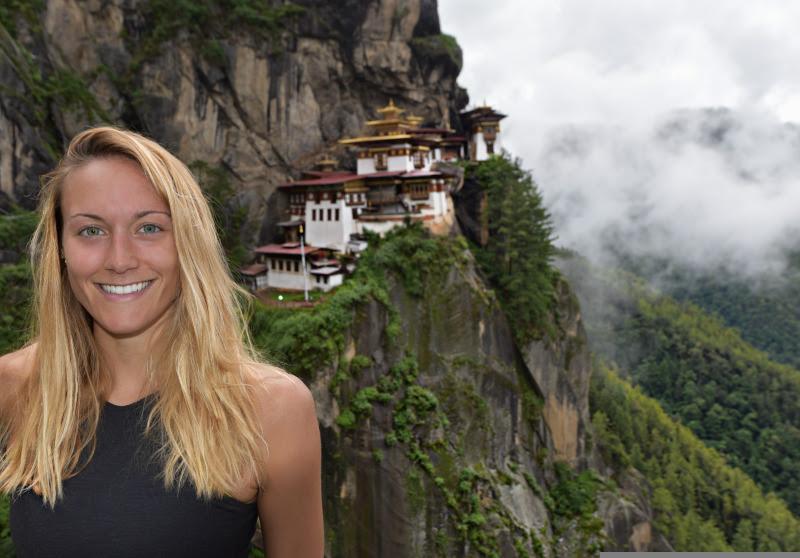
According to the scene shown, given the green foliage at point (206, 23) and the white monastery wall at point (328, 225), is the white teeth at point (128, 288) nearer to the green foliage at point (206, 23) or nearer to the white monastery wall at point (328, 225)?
the white monastery wall at point (328, 225)

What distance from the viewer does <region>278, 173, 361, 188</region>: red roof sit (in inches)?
1292

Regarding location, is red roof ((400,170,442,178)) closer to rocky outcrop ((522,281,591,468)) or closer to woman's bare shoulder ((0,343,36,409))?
rocky outcrop ((522,281,591,468))

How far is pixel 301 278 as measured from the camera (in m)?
30.5

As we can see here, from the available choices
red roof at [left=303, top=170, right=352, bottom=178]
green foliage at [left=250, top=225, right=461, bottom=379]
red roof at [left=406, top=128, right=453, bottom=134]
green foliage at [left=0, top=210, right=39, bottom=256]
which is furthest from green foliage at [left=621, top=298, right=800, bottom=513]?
green foliage at [left=0, top=210, right=39, bottom=256]

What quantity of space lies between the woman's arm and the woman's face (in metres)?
0.71

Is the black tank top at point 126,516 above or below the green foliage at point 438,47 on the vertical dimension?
below

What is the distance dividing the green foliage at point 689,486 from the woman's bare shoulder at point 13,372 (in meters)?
48.2

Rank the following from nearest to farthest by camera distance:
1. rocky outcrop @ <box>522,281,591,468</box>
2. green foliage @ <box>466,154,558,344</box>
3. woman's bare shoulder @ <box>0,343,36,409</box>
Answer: woman's bare shoulder @ <box>0,343,36,409</box> < green foliage @ <box>466,154,558,344</box> < rocky outcrop @ <box>522,281,591,468</box>

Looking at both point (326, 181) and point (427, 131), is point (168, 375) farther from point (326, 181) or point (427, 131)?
point (427, 131)

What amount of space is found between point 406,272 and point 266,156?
44.3ft

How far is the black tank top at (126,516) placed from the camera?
254cm

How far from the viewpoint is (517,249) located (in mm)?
34938

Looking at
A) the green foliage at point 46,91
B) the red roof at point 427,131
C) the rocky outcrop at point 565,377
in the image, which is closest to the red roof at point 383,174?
the red roof at point 427,131

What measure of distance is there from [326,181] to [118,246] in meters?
31.1
